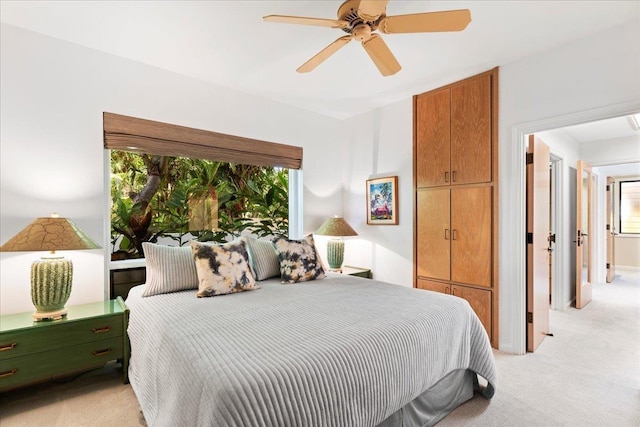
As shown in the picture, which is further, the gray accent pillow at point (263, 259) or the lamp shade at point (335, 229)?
the lamp shade at point (335, 229)

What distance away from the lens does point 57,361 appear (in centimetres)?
209

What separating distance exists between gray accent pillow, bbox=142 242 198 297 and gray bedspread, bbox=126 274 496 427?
0.10 meters

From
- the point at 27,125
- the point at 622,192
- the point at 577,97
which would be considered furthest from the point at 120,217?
the point at 622,192

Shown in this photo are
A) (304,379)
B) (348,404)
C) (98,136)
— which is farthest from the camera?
(98,136)

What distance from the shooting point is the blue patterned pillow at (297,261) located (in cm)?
280

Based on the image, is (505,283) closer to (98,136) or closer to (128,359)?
(128,359)

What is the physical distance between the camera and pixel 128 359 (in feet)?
7.63

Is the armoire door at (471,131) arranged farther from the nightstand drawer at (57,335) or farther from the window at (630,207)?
the window at (630,207)

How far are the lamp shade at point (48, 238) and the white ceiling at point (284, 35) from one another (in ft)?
4.72

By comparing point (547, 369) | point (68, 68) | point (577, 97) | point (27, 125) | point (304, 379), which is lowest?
point (547, 369)

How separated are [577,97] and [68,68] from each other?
403 centimetres

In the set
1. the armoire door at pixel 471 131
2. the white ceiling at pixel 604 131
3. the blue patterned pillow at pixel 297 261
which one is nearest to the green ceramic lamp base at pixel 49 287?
the blue patterned pillow at pixel 297 261

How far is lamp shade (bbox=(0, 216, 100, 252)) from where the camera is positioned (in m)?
2.00

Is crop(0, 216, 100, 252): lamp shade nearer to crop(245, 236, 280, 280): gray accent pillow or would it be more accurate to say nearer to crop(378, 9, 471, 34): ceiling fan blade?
crop(245, 236, 280, 280): gray accent pillow
